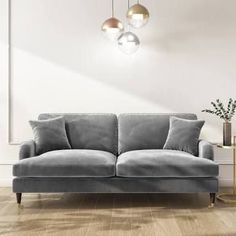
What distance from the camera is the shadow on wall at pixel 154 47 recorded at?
5.12 m

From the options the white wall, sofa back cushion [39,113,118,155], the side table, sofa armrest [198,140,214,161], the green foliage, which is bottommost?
the side table

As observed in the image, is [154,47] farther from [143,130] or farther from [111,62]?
[143,130]

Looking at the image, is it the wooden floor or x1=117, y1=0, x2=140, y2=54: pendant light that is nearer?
the wooden floor

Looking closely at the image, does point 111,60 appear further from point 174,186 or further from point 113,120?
point 174,186

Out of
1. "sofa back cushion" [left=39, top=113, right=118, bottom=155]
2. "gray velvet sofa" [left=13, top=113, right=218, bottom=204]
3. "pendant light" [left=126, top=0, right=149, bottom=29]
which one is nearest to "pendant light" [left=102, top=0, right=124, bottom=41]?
"pendant light" [left=126, top=0, right=149, bottom=29]

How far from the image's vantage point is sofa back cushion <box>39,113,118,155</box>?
4699 millimetres

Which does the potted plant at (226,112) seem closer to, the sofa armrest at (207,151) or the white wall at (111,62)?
the white wall at (111,62)

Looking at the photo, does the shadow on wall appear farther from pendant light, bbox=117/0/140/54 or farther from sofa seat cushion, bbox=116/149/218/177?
sofa seat cushion, bbox=116/149/218/177

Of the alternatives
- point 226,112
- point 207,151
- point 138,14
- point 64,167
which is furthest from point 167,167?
point 138,14

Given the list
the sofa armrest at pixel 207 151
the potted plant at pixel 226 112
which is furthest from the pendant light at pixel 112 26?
the sofa armrest at pixel 207 151

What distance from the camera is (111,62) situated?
16.9 feet

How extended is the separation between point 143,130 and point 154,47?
1053 mm

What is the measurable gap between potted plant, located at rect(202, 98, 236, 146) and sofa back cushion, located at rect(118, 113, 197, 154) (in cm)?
29

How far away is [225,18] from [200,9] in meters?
0.31
